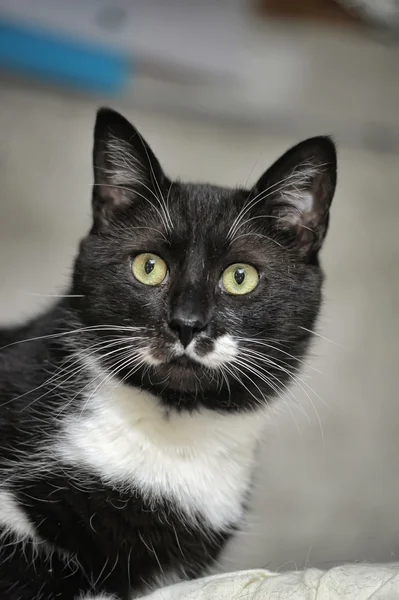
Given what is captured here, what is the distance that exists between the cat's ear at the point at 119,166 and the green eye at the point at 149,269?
15cm

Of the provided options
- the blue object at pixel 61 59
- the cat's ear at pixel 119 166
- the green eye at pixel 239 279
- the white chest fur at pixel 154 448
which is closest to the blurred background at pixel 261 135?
the blue object at pixel 61 59

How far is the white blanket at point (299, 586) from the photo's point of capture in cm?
95

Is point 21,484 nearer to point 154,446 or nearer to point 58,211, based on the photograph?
point 154,446

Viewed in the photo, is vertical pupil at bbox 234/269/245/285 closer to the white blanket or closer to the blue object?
the white blanket

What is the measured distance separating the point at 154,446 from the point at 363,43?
2342mm

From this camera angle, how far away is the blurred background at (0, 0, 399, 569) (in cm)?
188

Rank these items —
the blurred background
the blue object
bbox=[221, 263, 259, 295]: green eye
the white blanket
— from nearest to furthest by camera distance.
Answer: the white blanket → bbox=[221, 263, 259, 295]: green eye → the blurred background → the blue object

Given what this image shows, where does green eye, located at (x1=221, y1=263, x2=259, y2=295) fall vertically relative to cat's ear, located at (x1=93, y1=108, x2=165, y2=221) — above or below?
below

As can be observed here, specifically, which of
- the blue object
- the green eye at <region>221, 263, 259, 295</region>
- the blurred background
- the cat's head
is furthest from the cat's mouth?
the blue object

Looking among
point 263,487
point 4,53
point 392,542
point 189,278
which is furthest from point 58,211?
point 392,542

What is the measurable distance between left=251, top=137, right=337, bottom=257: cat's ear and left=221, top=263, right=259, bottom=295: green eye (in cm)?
13

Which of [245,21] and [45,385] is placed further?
[245,21]

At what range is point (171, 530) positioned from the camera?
1.20 metres

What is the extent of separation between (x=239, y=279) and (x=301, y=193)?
0.22m
